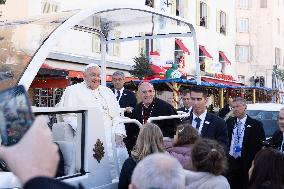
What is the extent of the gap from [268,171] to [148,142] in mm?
1132

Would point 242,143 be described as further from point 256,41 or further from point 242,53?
point 256,41

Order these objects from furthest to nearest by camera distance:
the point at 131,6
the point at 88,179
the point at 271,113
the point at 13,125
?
the point at 271,113 → the point at 131,6 → the point at 88,179 → the point at 13,125

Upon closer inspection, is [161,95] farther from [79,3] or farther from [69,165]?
[69,165]

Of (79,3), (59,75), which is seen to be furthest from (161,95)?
(59,75)

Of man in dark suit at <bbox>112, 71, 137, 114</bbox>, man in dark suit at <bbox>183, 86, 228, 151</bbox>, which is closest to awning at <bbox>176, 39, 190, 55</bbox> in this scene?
man in dark suit at <bbox>112, 71, 137, 114</bbox>

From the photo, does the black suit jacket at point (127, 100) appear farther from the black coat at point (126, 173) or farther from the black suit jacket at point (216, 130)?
the black coat at point (126, 173)

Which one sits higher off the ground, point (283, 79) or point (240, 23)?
point (240, 23)

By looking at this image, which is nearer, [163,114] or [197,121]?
[197,121]

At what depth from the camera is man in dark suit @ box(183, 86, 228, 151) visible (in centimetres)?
601

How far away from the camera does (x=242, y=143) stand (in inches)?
273

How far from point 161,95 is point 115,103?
49.9 feet

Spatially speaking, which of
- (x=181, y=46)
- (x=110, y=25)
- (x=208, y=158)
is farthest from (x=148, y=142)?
(x=181, y=46)

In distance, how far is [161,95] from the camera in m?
21.2

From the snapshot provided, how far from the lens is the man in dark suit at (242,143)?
673 cm
